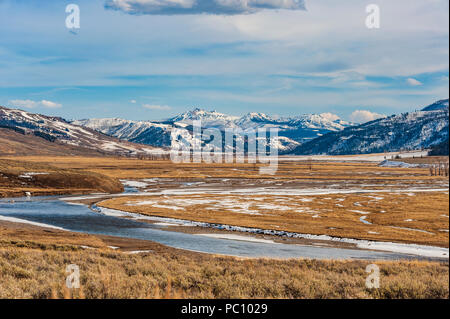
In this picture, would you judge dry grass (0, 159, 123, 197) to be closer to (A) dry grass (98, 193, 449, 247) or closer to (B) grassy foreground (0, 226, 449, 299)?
(A) dry grass (98, 193, 449, 247)

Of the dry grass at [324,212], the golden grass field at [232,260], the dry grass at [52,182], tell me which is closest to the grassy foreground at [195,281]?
the golden grass field at [232,260]

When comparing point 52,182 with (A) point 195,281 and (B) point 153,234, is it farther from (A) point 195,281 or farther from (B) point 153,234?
(A) point 195,281

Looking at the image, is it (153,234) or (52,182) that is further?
(52,182)

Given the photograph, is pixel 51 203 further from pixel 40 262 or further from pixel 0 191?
pixel 40 262

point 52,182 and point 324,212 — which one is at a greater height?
point 52,182

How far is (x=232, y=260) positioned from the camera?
2631 cm

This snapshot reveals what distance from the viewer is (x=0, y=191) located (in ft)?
288

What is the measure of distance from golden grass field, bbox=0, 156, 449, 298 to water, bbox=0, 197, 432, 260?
450 cm

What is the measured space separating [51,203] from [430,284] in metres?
71.0

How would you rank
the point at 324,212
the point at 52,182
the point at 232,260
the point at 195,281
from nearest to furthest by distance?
the point at 195,281, the point at 232,260, the point at 324,212, the point at 52,182

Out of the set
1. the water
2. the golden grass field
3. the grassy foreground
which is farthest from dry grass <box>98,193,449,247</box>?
the grassy foreground

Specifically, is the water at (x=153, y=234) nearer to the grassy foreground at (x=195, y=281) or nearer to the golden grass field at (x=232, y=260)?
the golden grass field at (x=232, y=260)

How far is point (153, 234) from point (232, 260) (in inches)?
851

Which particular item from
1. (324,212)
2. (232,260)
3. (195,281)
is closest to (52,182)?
(324,212)
